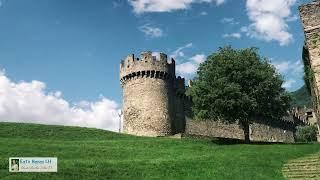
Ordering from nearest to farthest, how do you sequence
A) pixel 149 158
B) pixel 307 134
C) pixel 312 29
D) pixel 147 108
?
pixel 312 29 → pixel 149 158 → pixel 147 108 → pixel 307 134

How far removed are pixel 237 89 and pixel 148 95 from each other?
1411 centimetres

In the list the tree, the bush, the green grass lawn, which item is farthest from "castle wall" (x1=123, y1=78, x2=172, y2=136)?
the bush

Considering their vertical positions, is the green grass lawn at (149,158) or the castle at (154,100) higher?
the castle at (154,100)

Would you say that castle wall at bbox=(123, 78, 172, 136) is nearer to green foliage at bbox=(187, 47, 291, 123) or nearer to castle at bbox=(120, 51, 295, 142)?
castle at bbox=(120, 51, 295, 142)

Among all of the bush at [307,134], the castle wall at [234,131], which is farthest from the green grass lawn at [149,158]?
the bush at [307,134]

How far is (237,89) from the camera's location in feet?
145

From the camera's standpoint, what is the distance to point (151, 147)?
3822cm

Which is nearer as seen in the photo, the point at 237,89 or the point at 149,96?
the point at 237,89

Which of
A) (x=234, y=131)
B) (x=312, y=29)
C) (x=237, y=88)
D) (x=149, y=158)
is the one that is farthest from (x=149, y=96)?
(x=312, y=29)

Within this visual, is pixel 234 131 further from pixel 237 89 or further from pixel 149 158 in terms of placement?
pixel 149 158

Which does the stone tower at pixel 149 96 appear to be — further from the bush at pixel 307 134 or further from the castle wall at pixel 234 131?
the bush at pixel 307 134

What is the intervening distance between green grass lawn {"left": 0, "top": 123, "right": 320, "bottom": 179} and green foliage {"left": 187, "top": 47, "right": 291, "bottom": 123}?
354 cm

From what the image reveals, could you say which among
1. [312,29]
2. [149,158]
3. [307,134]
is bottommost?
[149,158]

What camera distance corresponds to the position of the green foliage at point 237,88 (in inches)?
1752
